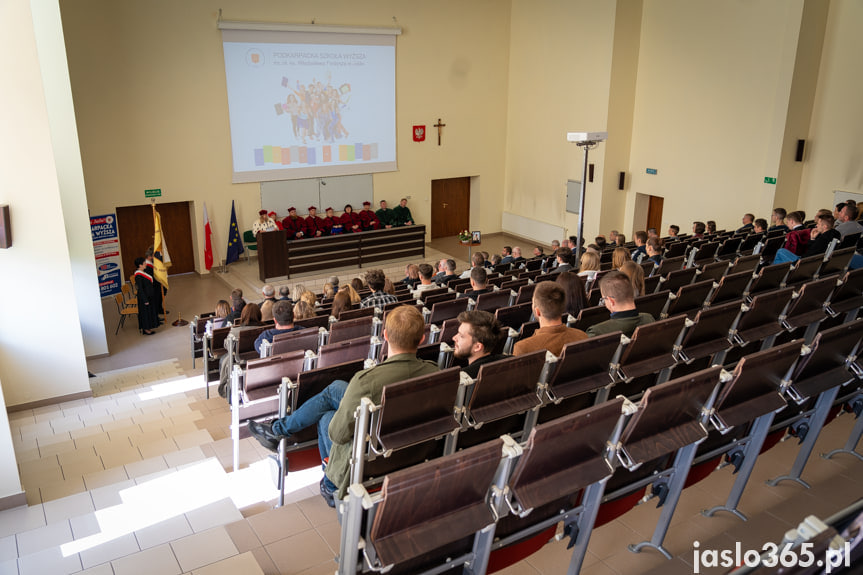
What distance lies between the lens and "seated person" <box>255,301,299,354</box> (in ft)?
18.5

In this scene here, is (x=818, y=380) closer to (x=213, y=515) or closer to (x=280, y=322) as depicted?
(x=213, y=515)

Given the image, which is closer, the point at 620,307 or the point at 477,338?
the point at 477,338

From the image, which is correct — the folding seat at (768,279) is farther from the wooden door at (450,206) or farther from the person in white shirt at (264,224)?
the wooden door at (450,206)

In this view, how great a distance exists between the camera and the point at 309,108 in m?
14.2

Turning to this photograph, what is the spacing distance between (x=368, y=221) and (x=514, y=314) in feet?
32.8

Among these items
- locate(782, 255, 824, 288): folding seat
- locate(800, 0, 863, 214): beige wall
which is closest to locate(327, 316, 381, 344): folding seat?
locate(782, 255, 824, 288): folding seat

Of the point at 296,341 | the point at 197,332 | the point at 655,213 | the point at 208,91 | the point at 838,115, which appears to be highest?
the point at 208,91

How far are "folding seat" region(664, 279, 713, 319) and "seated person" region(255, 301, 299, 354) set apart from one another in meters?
3.21

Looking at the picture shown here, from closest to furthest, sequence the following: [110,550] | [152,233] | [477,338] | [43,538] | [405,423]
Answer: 1. [405,423]
2. [477,338]
3. [110,550]
4. [43,538]
5. [152,233]

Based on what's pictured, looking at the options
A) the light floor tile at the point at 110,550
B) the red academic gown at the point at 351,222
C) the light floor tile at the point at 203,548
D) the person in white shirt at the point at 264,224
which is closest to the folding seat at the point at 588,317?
the light floor tile at the point at 203,548

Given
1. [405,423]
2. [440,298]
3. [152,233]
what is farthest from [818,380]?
[152,233]

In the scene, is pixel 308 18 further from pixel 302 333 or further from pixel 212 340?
pixel 302 333

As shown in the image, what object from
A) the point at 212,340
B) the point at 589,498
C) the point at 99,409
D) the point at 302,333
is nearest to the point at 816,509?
the point at 589,498

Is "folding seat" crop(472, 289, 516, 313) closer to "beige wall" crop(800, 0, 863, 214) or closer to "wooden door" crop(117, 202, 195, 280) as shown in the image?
"beige wall" crop(800, 0, 863, 214)
